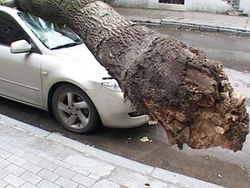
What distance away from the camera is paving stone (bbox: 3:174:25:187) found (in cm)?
347

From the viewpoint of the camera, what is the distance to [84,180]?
3529 millimetres

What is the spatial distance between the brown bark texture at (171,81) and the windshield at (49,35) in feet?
11.0

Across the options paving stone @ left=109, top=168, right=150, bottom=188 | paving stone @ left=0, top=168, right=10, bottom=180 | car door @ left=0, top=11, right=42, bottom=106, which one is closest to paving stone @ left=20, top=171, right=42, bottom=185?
paving stone @ left=0, top=168, right=10, bottom=180

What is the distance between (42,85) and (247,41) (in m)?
7.33

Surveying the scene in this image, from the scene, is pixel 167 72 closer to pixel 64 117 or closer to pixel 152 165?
pixel 152 165

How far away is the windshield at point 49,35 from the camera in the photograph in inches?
194

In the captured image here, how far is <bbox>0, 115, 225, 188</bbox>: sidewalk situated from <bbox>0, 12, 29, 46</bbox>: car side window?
4.58ft

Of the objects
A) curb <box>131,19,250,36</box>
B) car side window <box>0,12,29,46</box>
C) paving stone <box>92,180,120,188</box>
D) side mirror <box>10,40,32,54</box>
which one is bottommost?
paving stone <box>92,180,120,188</box>

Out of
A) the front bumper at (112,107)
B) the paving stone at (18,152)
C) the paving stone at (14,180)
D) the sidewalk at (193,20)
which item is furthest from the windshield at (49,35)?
the sidewalk at (193,20)

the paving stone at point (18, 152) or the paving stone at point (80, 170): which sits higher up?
the paving stone at point (18, 152)

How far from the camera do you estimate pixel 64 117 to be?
482 cm

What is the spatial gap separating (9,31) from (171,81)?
4.18 meters

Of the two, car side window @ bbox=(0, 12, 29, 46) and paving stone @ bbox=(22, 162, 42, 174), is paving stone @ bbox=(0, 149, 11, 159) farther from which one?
car side window @ bbox=(0, 12, 29, 46)

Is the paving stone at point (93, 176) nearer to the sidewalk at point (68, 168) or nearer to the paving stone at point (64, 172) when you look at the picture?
the sidewalk at point (68, 168)
